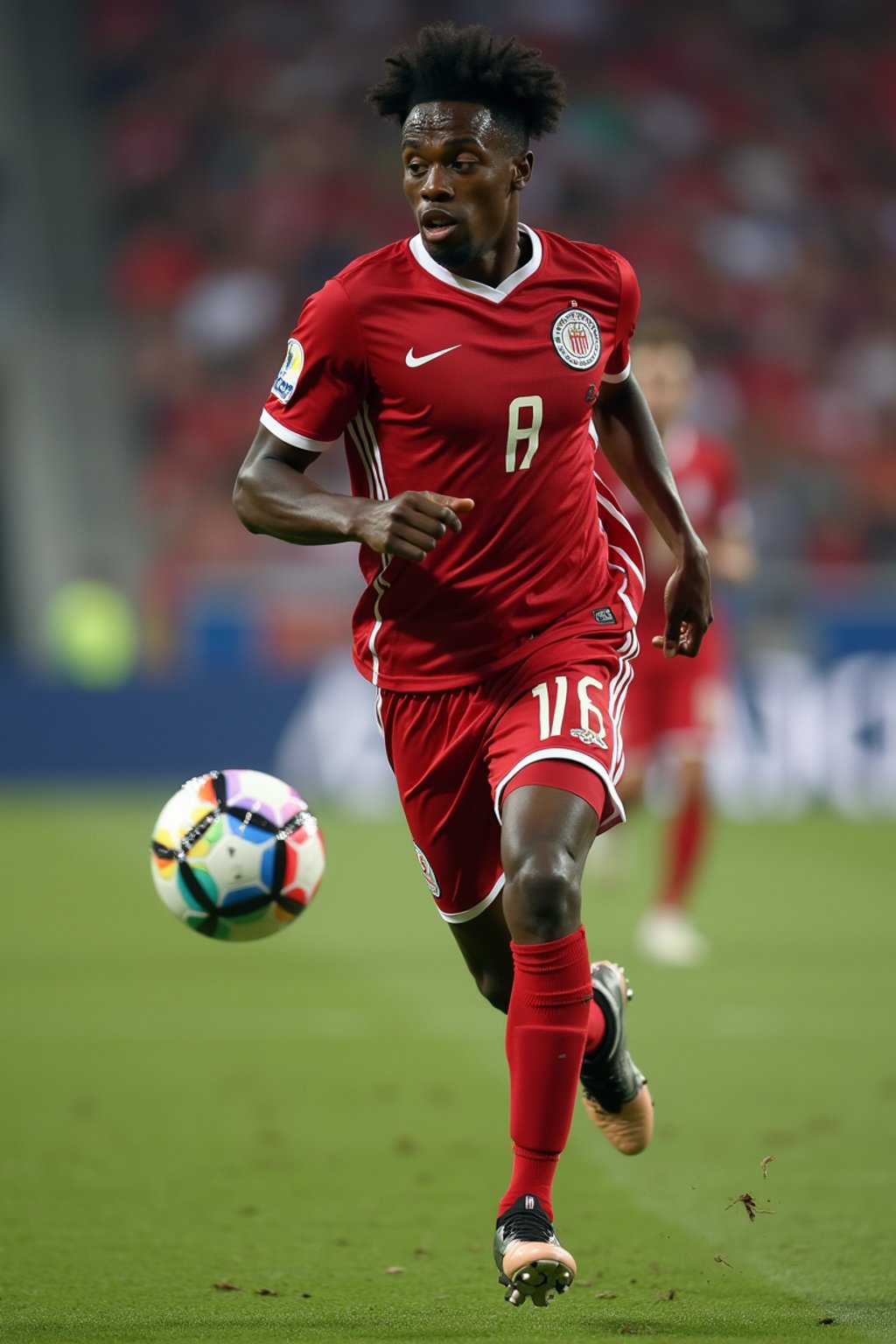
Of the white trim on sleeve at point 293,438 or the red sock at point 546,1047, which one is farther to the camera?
the white trim on sleeve at point 293,438

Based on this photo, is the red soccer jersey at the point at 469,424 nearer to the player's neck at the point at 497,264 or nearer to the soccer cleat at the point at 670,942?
the player's neck at the point at 497,264

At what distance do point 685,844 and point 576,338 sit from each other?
494 centimetres

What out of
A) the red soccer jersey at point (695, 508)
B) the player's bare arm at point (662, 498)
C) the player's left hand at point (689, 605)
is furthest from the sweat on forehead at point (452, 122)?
the red soccer jersey at point (695, 508)

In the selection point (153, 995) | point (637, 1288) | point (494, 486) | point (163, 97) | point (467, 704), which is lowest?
point (153, 995)

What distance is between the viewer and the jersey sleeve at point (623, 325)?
14.4 ft

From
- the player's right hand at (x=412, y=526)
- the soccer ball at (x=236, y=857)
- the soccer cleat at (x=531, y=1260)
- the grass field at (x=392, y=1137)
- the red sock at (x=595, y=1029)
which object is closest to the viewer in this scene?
the soccer cleat at (x=531, y=1260)

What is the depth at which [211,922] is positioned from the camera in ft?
15.5

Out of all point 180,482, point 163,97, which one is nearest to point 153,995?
point 180,482

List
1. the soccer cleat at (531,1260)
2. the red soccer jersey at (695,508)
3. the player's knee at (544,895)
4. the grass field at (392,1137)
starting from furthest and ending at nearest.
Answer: the red soccer jersey at (695,508) < the grass field at (392,1137) < the player's knee at (544,895) < the soccer cleat at (531,1260)

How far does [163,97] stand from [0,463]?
15.0 feet

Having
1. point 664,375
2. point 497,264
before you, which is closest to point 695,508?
point 664,375

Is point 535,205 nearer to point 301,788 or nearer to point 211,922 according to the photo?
point 301,788

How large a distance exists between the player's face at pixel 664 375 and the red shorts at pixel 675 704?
1.08 m

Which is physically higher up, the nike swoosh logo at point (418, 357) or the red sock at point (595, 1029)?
the nike swoosh logo at point (418, 357)
